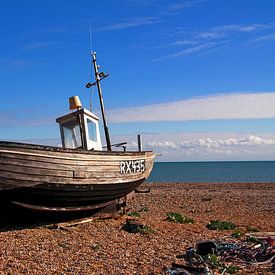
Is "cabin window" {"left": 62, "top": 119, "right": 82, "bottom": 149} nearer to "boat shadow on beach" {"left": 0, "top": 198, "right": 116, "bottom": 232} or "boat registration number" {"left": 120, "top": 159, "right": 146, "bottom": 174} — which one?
"boat registration number" {"left": 120, "top": 159, "right": 146, "bottom": 174}

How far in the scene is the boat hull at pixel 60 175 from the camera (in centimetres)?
1069

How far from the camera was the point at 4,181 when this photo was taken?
10617 mm

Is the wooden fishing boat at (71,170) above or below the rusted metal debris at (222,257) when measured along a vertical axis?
above

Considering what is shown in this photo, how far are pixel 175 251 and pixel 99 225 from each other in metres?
3.18

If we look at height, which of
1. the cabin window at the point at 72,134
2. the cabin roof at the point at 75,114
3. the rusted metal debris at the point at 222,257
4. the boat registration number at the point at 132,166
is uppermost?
the cabin roof at the point at 75,114

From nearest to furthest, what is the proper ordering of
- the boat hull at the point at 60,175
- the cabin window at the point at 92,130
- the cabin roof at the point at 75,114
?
the boat hull at the point at 60,175 → the cabin roof at the point at 75,114 → the cabin window at the point at 92,130

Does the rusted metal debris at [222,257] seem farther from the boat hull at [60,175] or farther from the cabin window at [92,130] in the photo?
the cabin window at [92,130]

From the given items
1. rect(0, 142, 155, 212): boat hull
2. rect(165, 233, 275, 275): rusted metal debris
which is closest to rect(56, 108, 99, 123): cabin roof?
rect(0, 142, 155, 212): boat hull

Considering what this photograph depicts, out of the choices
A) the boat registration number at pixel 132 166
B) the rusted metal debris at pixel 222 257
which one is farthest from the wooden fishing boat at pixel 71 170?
the rusted metal debris at pixel 222 257

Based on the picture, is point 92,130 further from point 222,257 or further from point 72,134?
point 222,257

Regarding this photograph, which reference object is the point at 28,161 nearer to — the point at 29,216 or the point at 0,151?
the point at 0,151

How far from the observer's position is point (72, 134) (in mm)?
13898

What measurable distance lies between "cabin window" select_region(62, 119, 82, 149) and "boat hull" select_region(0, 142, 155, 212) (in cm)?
153

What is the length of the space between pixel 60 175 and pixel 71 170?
1.05 ft
